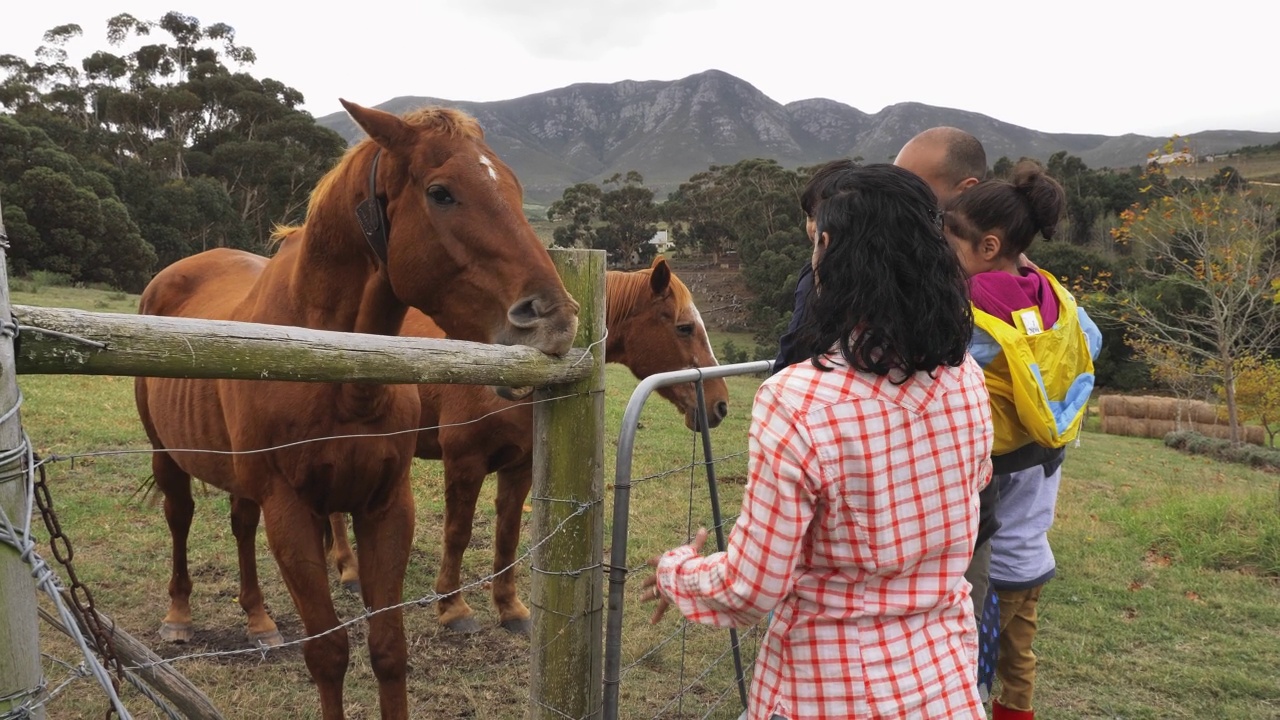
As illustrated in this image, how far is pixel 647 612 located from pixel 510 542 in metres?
0.98

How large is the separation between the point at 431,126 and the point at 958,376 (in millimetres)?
1870

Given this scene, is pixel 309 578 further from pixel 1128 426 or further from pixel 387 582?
pixel 1128 426

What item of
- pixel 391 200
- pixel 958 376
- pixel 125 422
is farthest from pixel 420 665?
pixel 125 422

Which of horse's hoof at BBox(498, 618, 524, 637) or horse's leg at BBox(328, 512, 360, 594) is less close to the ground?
horse's leg at BBox(328, 512, 360, 594)

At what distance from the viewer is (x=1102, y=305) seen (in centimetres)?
2389

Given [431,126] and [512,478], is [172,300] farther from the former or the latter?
[431,126]

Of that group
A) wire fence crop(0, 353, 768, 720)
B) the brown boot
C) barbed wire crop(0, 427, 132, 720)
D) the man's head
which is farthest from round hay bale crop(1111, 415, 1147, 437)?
barbed wire crop(0, 427, 132, 720)

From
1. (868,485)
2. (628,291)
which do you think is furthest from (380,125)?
(628,291)

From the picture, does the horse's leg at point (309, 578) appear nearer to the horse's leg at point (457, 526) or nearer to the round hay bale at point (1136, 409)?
the horse's leg at point (457, 526)

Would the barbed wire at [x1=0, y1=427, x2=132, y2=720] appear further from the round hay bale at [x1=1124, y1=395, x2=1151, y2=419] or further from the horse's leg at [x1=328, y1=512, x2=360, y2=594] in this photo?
the round hay bale at [x1=1124, y1=395, x2=1151, y2=419]

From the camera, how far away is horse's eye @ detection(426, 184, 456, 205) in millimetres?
2400

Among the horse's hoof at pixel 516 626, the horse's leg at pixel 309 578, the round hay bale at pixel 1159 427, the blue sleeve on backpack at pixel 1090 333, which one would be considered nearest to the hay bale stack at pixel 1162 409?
the round hay bale at pixel 1159 427

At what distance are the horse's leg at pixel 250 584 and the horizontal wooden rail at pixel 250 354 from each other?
2737 mm

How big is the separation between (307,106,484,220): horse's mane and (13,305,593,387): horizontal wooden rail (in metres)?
0.94
